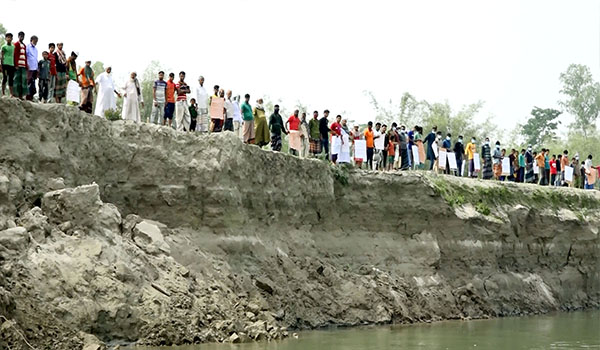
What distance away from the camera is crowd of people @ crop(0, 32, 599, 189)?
25.4m

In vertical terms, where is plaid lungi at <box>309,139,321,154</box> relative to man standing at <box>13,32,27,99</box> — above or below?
below

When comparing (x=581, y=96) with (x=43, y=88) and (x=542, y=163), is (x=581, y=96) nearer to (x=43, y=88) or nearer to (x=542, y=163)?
(x=542, y=163)

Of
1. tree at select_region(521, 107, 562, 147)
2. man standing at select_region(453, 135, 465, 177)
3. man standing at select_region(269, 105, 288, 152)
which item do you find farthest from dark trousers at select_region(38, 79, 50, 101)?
tree at select_region(521, 107, 562, 147)

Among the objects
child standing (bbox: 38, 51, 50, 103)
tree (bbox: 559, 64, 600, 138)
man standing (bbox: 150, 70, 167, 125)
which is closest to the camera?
child standing (bbox: 38, 51, 50, 103)

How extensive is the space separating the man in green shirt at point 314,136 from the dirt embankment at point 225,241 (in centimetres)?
163

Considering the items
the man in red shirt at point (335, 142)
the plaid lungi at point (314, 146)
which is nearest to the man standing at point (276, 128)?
the plaid lungi at point (314, 146)

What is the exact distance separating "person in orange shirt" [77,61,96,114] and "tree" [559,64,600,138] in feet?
233

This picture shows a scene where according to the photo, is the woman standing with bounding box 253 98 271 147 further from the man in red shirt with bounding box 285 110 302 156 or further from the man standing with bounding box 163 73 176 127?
the man standing with bounding box 163 73 176 127

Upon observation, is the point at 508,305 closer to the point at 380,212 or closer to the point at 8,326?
the point at 380,212

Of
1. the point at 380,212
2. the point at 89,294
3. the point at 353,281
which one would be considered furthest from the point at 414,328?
the point at 89,294

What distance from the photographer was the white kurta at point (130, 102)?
2742cm

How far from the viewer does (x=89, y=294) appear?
20.8 metres

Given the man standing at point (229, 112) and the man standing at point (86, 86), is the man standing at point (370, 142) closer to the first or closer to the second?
the man standing at point (229, 112)

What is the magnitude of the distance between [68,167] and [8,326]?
5775 millimetres
